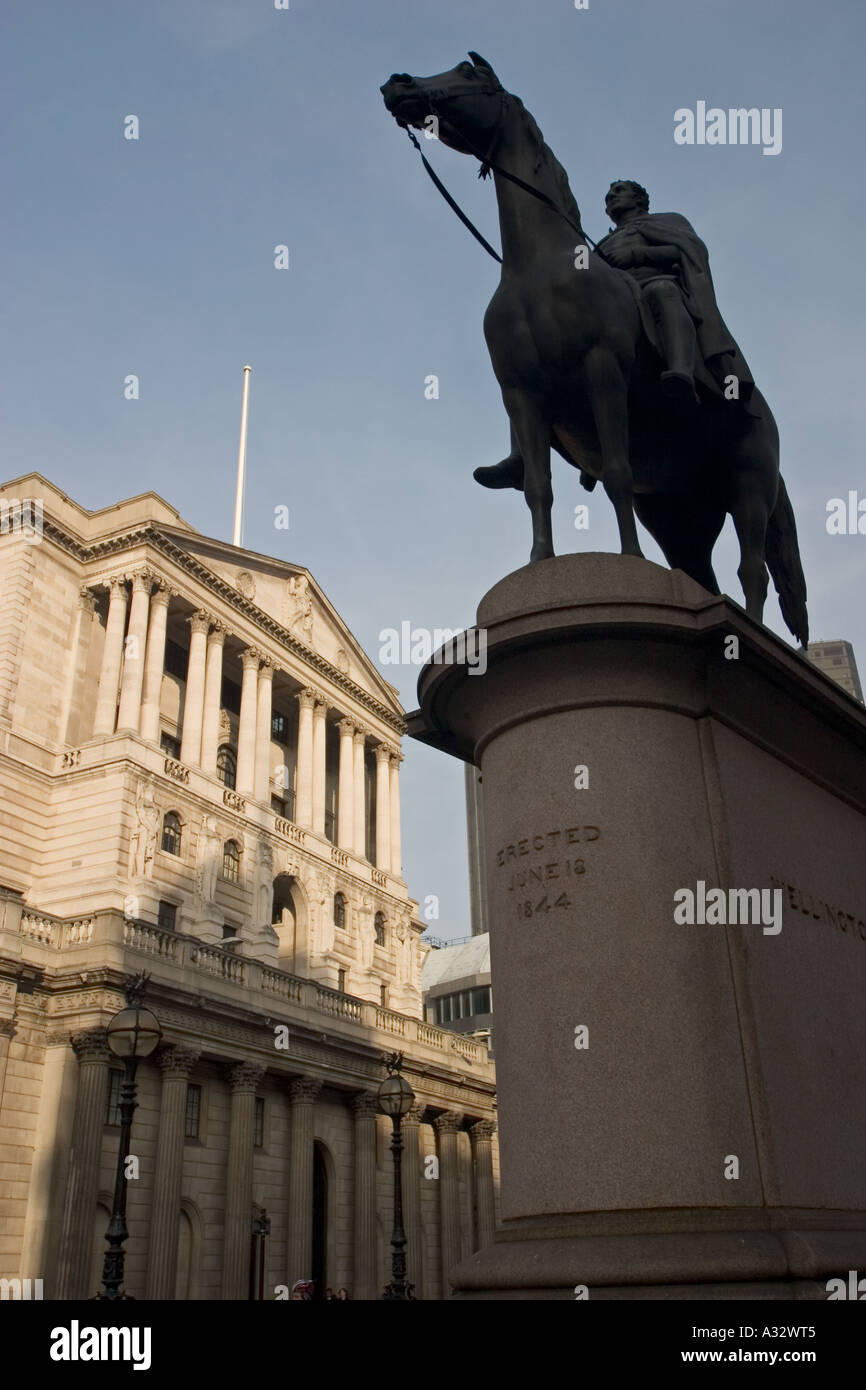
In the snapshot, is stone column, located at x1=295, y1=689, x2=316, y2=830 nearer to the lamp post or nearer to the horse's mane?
the lamp post

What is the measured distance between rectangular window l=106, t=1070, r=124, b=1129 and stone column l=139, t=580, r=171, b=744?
13.7 meters

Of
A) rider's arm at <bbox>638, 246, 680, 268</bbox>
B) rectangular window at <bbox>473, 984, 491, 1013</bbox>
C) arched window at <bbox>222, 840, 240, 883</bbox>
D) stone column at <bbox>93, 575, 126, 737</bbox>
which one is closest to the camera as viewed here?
rider's arm at <bbox>638, 246, 680, 268</bbox>

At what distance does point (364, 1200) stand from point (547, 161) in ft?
145

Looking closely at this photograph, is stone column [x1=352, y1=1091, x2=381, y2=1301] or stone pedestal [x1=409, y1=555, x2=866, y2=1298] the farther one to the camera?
stone column [x1=352, y1=1091, x2=381, y2=1301]

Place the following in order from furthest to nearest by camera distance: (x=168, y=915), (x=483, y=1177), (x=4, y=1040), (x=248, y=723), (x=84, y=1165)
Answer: (x=483, y=1177)
(x=248, y=723)
(x=168, y=915)
(x=4, y=1040)
(x=84, y=1165)

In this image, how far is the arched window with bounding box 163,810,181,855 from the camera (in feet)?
151

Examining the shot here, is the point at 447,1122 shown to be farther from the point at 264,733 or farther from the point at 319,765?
the point at 264,733

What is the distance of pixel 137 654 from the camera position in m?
47.7

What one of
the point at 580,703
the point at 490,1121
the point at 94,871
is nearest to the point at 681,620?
the point at 580,703

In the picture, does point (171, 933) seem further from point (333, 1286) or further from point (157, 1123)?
point (333, 1286)

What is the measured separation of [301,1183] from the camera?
41.9m

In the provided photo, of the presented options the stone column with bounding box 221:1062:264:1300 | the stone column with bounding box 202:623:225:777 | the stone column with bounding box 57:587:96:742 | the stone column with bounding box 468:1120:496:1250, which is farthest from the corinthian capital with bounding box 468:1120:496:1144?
the stone column with bounding box 57:587:96:742

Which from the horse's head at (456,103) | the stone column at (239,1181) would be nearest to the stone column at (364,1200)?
the stone column at (239,1181)

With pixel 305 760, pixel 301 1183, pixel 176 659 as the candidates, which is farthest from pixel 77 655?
pixel 301 1183
